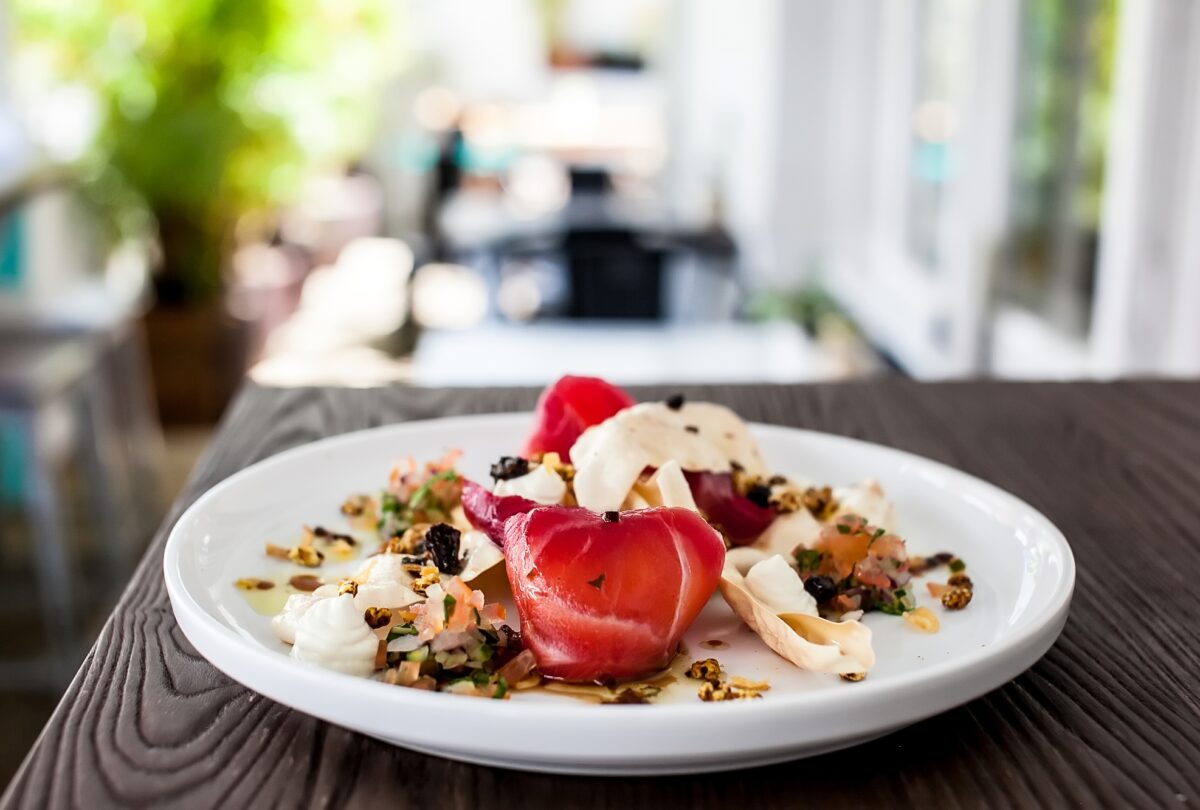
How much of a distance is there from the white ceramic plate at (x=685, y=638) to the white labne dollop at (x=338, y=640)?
26mm

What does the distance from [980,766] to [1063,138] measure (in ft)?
5.42

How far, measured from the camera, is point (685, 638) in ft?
1.83

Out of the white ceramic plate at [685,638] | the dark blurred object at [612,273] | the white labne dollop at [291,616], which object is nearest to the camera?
the white ceramic plate at [685,638]

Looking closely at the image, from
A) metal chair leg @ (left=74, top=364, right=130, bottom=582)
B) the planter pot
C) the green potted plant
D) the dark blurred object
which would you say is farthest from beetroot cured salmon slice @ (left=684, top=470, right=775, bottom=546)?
the planter pot

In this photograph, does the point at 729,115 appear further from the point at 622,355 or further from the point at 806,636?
the point at 806,636

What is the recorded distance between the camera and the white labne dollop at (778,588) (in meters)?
0.56

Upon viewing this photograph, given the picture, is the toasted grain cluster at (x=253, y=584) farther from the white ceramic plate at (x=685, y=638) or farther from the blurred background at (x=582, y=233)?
the blurred background at (x=582, y=233)

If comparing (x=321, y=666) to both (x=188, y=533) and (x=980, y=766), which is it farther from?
(x=980, y=766)

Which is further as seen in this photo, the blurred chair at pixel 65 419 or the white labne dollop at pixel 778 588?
the blurred chair at pixel 65 419

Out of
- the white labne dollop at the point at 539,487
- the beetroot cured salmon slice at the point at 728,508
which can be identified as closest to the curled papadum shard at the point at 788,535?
the beetroot cured salmon slice at the point at 728,508

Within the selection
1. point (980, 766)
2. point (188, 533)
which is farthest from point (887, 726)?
point (188, 533)

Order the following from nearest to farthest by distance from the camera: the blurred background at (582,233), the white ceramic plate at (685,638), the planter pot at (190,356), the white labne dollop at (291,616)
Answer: the white ceramic plate at (685,638), the white labne dollop at (291,616), the blurred background at (582,233), the planter pot at (190,356)

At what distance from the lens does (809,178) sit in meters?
3.55

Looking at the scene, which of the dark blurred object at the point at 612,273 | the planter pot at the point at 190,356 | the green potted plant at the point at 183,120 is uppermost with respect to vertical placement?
the green potted plant at the point at 183,120
